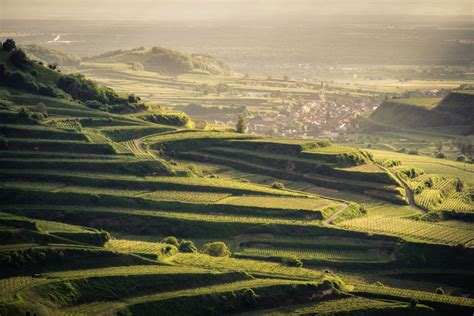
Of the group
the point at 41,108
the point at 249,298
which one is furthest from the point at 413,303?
the point at 41,108

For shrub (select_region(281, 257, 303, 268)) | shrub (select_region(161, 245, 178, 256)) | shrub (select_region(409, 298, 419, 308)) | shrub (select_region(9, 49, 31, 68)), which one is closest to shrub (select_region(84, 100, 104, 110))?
shrub (select_region(9, 49, 31, 68))

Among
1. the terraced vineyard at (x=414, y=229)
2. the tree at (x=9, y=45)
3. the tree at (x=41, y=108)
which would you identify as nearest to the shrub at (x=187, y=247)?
the terraced vineyard at (x=414, y=229)

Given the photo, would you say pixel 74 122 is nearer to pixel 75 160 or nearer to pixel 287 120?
pixel 75 160

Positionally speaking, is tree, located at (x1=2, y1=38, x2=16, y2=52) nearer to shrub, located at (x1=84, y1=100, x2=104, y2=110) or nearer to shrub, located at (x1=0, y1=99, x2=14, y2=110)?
shrub, located at (x1=84, y1=100, x2=104, y2=110)

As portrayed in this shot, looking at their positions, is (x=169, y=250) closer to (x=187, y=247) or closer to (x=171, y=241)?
(x=187, y=247)

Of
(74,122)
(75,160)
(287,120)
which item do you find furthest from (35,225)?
(287,120)

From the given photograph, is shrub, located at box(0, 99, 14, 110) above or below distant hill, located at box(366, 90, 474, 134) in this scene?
above

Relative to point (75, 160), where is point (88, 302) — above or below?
below
